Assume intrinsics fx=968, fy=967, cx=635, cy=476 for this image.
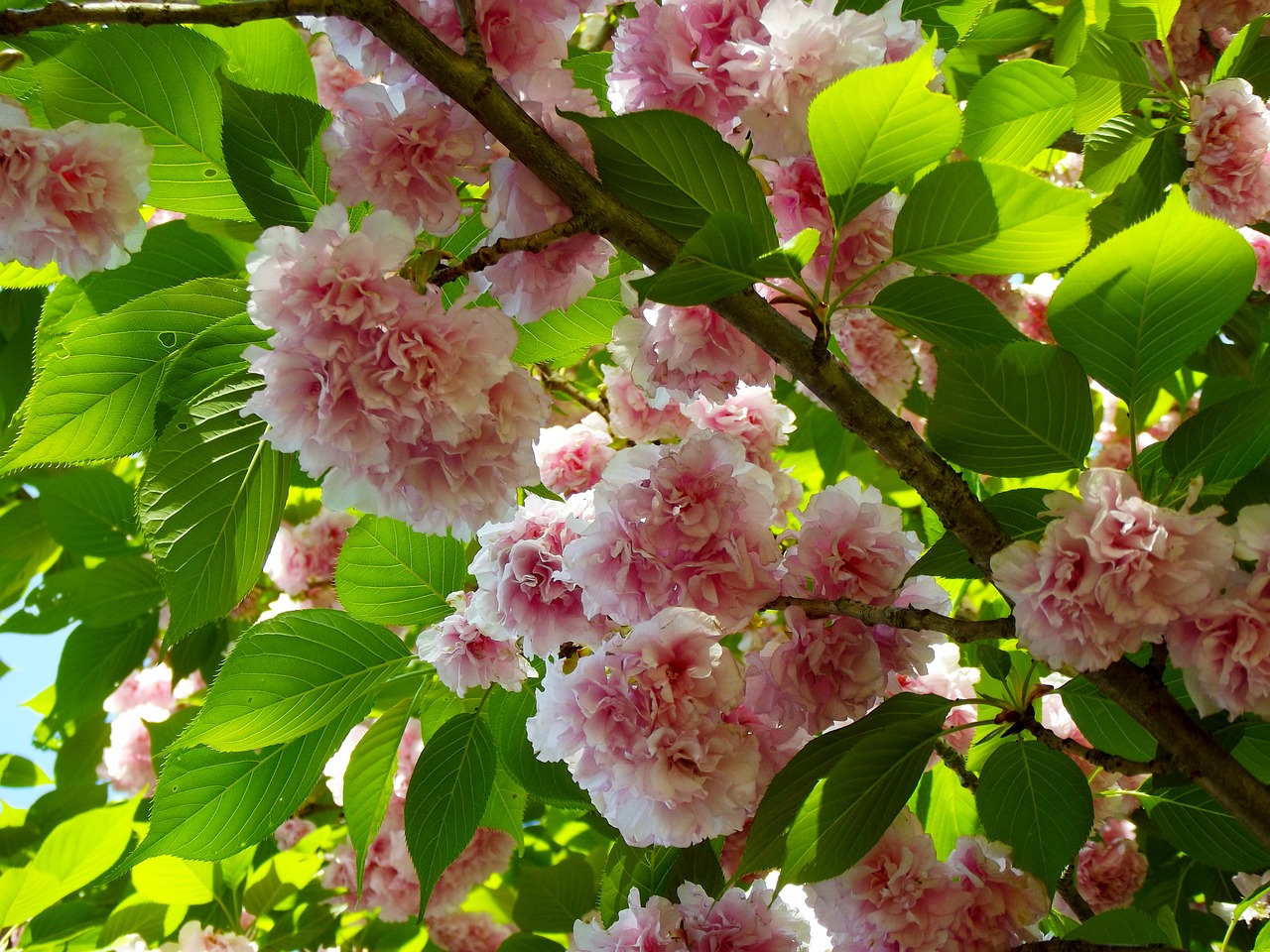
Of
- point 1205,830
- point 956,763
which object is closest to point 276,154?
point 956,763

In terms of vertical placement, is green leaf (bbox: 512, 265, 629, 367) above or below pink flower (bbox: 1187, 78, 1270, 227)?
below

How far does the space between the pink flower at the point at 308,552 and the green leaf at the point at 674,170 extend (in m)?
2.05

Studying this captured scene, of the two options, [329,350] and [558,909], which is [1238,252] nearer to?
[329,350]

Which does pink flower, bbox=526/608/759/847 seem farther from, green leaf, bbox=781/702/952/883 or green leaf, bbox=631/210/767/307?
green leaf, bbox=631/210/767/307

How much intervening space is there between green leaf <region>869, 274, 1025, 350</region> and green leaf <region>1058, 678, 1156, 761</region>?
0.44 m

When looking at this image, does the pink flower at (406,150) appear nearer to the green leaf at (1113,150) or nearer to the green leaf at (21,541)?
the green leaf at (1113,150)

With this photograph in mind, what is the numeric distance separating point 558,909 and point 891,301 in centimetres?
148

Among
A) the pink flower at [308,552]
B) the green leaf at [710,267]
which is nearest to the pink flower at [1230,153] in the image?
the green leaf at [710,267]

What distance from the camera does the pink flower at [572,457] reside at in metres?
1.80

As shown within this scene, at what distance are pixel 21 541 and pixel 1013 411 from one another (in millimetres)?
2926

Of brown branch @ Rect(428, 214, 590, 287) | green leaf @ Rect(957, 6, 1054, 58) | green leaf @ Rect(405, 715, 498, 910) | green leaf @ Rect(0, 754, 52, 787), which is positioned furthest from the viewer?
green leaf @ Rect(0, 754, 52, 787)

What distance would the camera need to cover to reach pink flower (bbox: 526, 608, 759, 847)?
0.95 meters

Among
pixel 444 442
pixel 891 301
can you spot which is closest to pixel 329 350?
pixel 444 442

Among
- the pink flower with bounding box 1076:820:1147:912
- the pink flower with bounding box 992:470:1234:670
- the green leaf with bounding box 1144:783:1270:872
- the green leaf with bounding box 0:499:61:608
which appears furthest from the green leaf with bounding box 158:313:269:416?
the green leaf with bounding box 0:499:61:608
